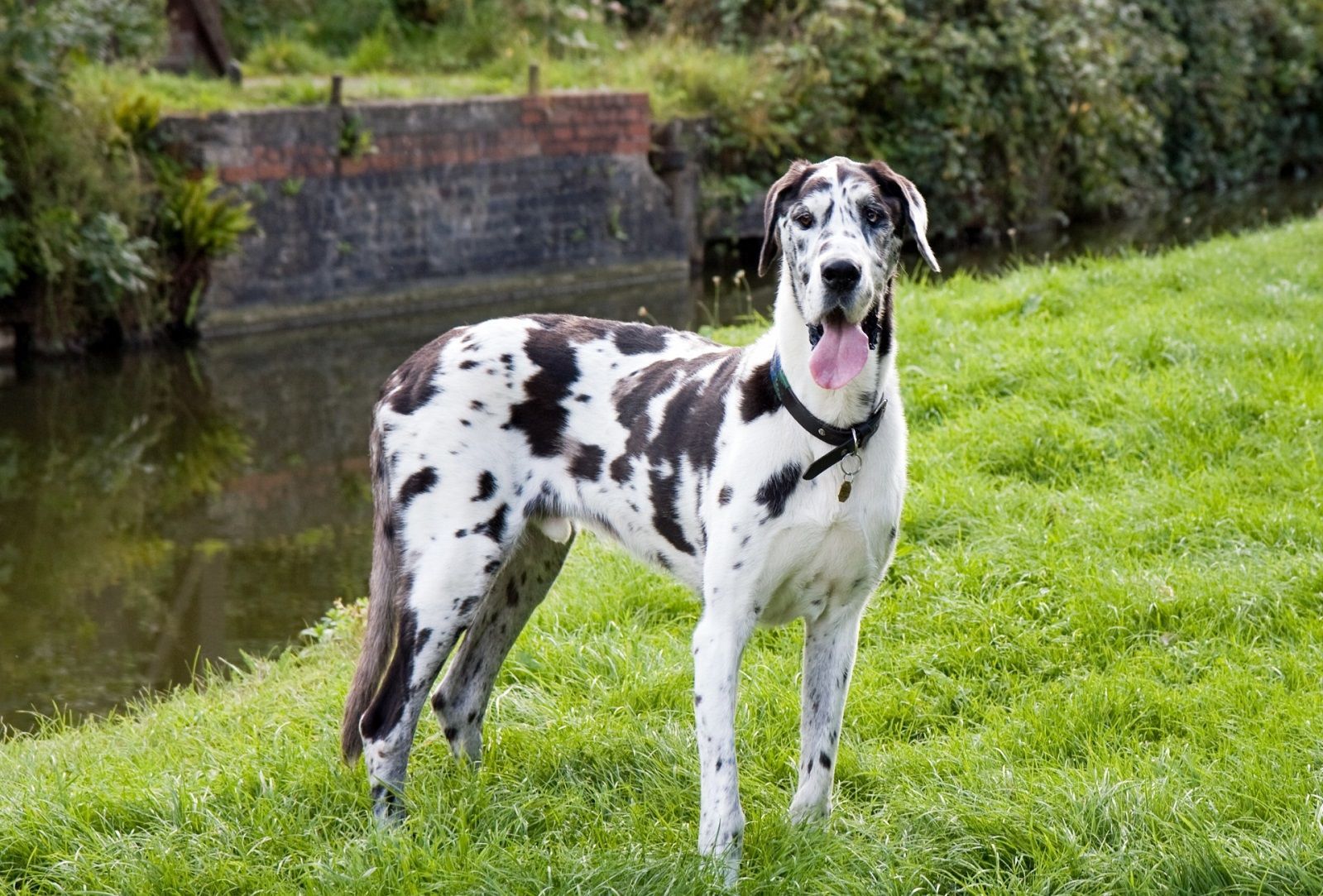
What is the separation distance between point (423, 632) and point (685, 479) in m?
0.85

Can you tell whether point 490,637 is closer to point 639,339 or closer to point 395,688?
point 395,688

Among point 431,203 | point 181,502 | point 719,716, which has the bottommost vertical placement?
point 181,502

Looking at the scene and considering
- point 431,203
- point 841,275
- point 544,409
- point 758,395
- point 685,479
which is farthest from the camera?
point 431,203

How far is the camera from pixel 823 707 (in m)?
3.89

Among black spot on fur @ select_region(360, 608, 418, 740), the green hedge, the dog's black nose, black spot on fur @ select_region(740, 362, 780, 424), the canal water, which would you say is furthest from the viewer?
the green hedge

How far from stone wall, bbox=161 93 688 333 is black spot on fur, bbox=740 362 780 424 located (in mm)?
11060

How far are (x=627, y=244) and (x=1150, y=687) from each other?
1298 cm

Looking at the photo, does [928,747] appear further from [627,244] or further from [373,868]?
[627,244]

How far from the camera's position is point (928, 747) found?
14.1 ft

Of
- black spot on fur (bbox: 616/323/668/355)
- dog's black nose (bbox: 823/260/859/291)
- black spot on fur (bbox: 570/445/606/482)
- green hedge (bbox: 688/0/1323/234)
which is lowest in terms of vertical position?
green hedge (bbox: 688/0/1323/234)

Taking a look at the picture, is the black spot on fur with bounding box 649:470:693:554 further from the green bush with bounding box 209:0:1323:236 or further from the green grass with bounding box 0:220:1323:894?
the green bush with bounding box 209:0:1323:236

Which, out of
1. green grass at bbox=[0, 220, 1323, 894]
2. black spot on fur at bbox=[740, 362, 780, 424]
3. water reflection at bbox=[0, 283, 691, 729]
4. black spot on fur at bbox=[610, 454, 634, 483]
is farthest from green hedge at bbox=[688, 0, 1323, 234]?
black spot on fur at bbox=[740, 362, 780, 424]

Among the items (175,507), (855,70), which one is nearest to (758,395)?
(175,507)

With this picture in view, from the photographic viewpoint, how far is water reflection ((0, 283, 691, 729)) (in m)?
7.12
